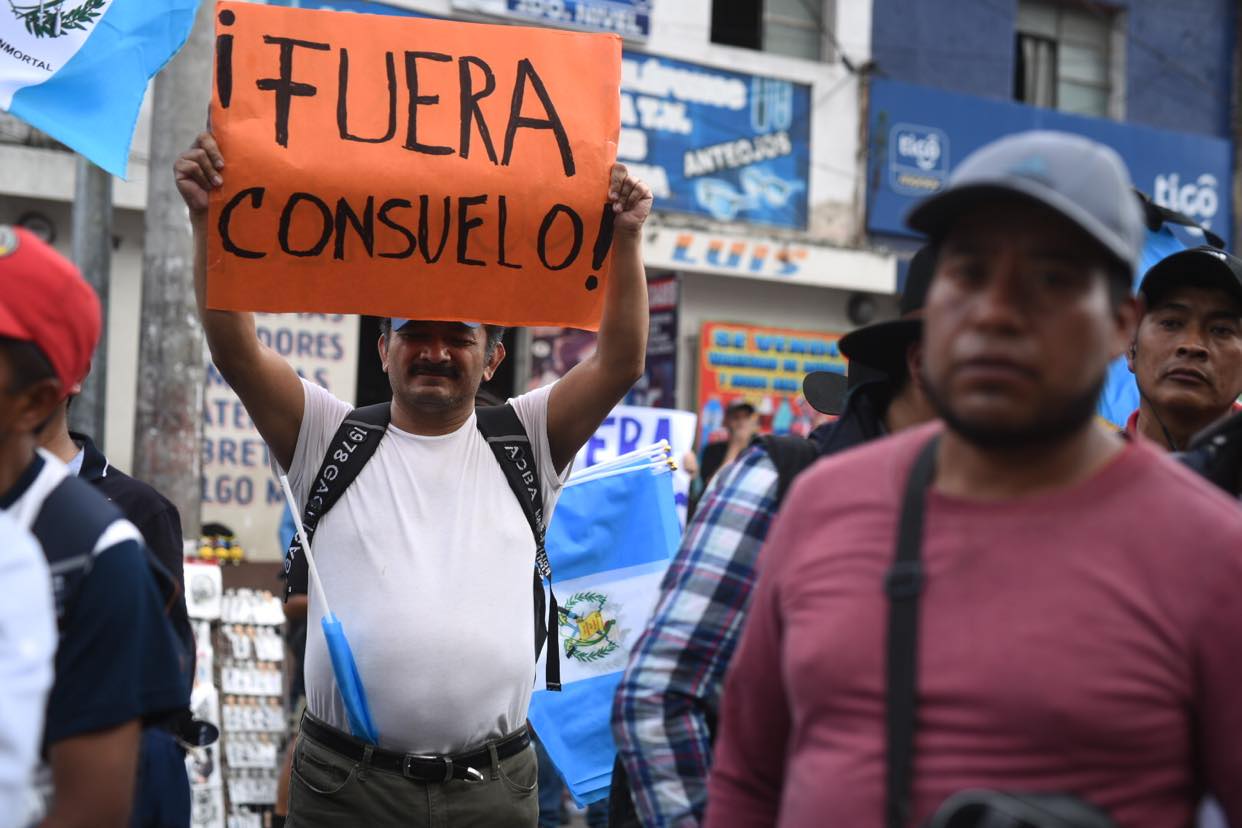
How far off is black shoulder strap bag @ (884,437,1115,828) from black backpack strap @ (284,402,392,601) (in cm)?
204

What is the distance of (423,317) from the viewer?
3.78 metres

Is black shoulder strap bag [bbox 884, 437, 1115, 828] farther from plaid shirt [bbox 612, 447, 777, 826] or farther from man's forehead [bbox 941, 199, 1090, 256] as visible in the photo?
plaid shirt [bbox 612, 447, 777, 826]

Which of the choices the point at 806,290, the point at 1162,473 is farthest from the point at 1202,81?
the point at 1162,473

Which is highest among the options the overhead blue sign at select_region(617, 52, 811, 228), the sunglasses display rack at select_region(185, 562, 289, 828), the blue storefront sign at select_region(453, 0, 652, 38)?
the blue storefront sign at select_region(453, 0, 652, 38)

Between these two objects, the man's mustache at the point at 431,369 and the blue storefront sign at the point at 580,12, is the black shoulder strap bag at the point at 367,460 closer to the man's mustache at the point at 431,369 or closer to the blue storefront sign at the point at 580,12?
the man's mustache at the point at 431,369

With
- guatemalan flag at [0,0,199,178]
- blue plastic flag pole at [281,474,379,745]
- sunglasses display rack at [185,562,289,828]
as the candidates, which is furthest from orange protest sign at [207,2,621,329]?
sunglasses display rack at [185,562,289,828]

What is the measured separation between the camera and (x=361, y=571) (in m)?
3.69

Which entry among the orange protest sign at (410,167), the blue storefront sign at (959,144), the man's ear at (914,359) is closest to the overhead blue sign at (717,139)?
the blue storefront sign at (959,144)

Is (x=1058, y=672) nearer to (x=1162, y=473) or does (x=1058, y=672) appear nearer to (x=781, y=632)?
(x=1162, y=473)

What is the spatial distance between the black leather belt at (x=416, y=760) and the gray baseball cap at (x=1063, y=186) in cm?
216

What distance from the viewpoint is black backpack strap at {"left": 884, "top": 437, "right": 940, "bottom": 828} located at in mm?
1870

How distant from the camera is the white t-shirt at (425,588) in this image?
3641 mm

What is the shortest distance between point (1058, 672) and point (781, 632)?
1.51 feet

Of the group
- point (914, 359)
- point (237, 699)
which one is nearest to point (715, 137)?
point (237, 699)
